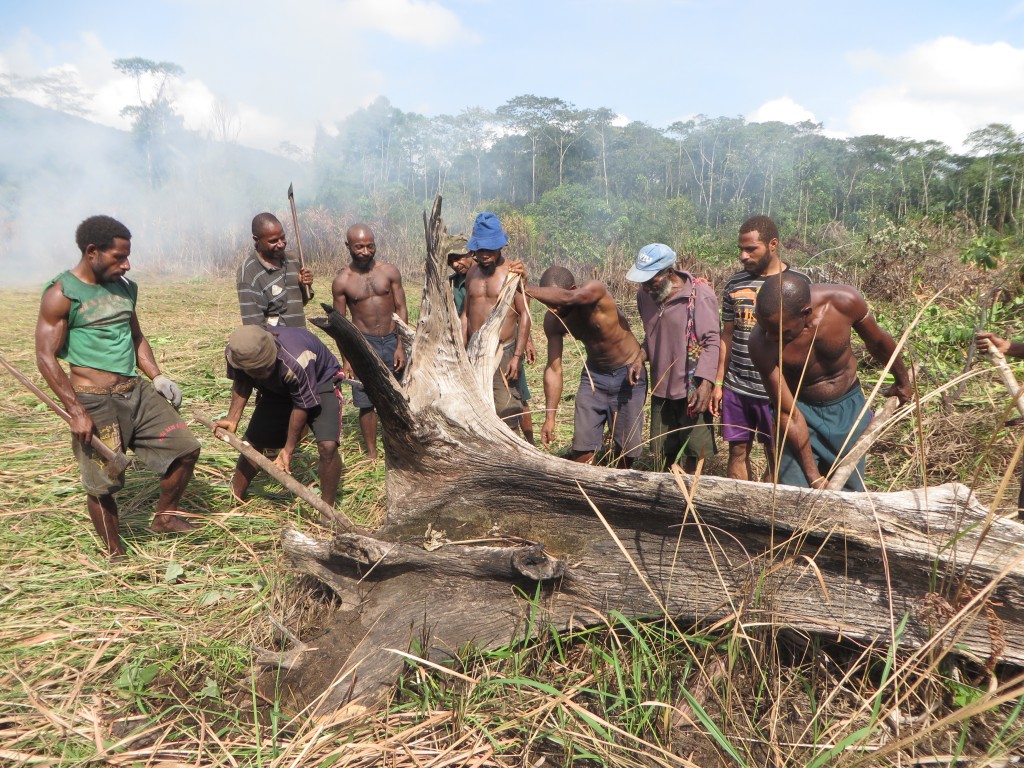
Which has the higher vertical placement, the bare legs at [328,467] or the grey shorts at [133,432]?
the grey shorts at [133,432]

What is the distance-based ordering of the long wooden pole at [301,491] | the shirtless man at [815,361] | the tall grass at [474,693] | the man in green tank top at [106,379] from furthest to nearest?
the man in green tank top at [106,379], the shirtless man at [815,361], the long wooden pole at [301,491], the tall grass at [474,693]

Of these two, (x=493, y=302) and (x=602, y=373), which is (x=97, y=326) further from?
(x=602, y=373)

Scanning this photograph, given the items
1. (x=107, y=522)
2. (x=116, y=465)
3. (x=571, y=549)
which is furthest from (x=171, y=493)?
(x=571, y=549)

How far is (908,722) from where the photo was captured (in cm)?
185

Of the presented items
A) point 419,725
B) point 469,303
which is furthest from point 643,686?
point 469,303

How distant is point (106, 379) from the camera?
3229 mm

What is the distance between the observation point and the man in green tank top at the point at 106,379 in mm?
3041

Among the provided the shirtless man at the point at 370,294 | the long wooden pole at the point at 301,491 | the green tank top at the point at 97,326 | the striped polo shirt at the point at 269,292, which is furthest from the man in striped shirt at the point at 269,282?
the long wooden pole at the point at 301,491

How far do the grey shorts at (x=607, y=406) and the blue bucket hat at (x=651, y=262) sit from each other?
1.89ft

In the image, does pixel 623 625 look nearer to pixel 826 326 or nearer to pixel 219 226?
pixel 826 326

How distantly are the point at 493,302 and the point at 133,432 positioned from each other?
7.73ft

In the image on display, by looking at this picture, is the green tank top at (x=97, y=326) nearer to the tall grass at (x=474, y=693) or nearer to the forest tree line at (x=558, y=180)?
the tall grass at (x=474, y=693)

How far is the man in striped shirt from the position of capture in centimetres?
418

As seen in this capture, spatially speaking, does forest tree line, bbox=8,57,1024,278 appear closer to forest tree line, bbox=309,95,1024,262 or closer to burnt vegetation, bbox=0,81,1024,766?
forest tree line, bbox=309,95,1024,262
